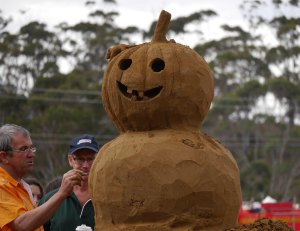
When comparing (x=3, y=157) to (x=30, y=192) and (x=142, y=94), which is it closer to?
(x=30, y=192)

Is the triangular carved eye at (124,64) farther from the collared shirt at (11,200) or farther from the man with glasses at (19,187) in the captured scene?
the collared shirt at (11,200)

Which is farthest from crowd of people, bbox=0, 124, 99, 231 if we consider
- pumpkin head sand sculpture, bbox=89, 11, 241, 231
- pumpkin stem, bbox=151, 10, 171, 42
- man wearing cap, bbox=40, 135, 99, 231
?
pumpkin stem, bbox=151, 10, 171, 42

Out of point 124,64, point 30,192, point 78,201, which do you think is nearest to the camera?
point 124,64

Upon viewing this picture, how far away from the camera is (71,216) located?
4824 mm

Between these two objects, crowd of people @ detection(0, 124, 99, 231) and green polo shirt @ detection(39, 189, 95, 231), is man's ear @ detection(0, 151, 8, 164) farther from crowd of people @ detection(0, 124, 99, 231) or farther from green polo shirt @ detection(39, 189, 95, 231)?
green polo shirt @ detection(39, 189, 95, 231)

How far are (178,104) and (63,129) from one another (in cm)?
2474

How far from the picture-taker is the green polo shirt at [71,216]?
479 cm

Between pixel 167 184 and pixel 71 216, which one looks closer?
pixel 167 184

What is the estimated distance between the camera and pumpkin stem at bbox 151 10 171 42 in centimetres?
439

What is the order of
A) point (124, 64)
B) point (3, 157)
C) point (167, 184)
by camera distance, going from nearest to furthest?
→ point (167, 184)
point (124, 64)
point (3, 157)

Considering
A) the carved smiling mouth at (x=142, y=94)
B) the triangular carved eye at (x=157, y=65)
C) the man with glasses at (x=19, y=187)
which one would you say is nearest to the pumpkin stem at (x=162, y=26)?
the triangular carved eye at (x=157, y=65)

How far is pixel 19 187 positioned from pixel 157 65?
1.15 metres

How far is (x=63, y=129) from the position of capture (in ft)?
94.2

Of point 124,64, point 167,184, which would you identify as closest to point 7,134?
point 124,64
